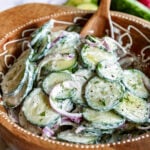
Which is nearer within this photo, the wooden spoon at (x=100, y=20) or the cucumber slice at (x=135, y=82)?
the cucumber slice at (x=135, y=82)

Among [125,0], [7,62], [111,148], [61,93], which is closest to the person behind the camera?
[111,148]

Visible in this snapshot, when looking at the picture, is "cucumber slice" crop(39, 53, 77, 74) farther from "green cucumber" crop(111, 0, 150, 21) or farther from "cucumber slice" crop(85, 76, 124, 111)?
"green cucumber" crop(111, 0, 150, 21)

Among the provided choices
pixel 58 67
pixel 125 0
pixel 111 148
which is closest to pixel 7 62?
pixel 58 67

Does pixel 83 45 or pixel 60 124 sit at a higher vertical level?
pixel 83 45

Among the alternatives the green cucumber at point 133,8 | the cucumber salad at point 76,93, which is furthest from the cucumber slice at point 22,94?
the green cucumber at point 133,8

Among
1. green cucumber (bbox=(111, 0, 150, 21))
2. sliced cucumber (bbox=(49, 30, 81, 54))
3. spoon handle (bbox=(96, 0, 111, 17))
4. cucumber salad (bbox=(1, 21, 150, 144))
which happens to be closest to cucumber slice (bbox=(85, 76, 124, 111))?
cucumber salad (bbox=(1, 21, 150, 144))

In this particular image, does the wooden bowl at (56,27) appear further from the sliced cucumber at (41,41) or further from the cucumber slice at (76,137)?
the cucumber slice at (76,137)

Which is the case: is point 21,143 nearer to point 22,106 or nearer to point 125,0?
point 22,106
